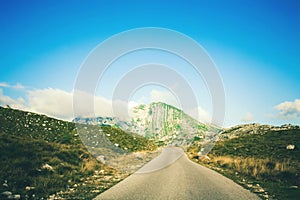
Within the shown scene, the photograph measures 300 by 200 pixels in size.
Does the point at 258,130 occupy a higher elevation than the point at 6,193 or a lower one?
higher

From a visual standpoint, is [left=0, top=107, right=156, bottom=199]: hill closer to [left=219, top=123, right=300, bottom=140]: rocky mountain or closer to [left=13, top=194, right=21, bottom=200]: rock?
[left=13, top=194, right=21, bottom=200]: rock

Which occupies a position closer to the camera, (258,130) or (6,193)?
(6,193)

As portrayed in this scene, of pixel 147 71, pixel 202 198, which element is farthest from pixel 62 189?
pixel 147 71

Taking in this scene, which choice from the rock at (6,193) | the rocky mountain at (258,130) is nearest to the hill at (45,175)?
the rock at (6,193)

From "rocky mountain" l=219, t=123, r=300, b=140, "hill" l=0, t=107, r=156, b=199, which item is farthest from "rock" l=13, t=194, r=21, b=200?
"rocky mountain" l=219, t=123, r=300, b=140

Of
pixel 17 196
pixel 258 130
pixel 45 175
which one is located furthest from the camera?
pixel 258 130

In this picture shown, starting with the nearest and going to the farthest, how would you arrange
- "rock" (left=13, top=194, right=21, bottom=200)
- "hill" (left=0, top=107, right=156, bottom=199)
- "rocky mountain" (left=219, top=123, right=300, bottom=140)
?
"rock" (left=13, top=194, right=21, bottom=200) < "hill" (left=0, top=107, right=156, bottom=199) < "rocky mountain" (left=219, top=123, right=300, bottom=140)

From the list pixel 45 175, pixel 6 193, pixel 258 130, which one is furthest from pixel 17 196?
pixel 258 130

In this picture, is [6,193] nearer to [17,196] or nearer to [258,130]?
[17,196]

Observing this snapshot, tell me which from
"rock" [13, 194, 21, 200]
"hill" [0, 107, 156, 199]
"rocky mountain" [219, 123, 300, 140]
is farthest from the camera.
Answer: "rocky mountain" [219, 123, 300, 140]

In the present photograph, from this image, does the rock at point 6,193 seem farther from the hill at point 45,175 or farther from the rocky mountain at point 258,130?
the rocky mountain at point 258,130

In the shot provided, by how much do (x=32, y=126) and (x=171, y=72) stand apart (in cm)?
2239

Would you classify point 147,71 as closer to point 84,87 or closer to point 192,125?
point 84,87

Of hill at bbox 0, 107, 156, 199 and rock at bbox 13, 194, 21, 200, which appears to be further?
hill at bbox 0, 107, 156, 199
